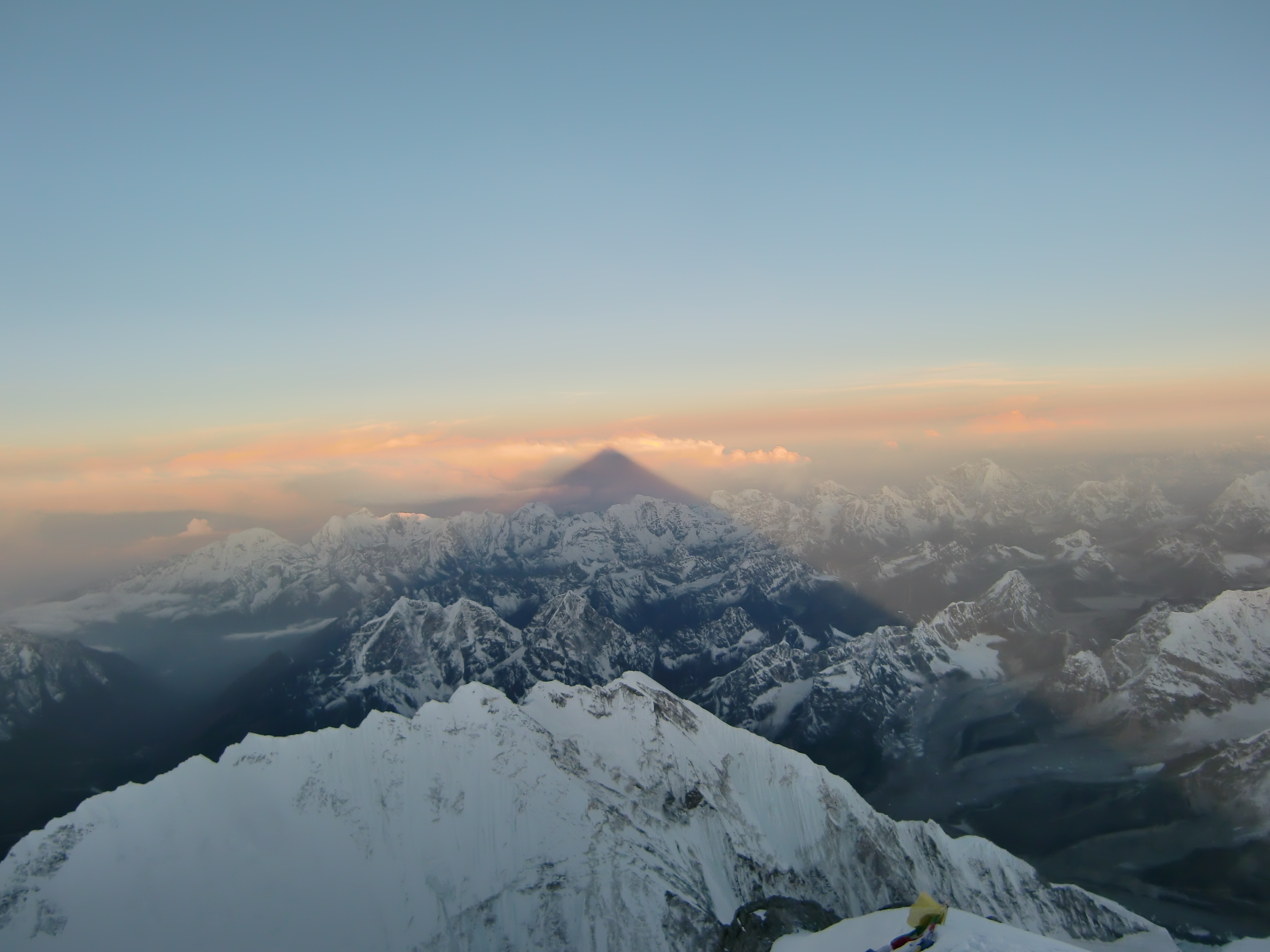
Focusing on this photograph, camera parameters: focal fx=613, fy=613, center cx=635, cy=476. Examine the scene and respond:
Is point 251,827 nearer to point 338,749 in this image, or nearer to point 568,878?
point 338,749

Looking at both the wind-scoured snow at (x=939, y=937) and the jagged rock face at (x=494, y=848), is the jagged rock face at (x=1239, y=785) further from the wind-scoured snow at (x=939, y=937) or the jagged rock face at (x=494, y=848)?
the wind-scoured snow at (x=939, y=937)

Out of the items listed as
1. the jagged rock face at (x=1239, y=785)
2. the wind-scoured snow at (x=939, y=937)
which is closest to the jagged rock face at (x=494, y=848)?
the wind-scoured snow at (x=939, y=937)

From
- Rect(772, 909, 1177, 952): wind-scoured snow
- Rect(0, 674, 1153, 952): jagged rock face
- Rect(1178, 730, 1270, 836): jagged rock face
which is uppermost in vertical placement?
Rect(772, 909, 1177, 952): wind-scoured snow

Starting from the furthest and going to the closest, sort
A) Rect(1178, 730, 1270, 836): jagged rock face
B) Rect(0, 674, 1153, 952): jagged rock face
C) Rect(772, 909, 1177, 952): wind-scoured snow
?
Rect(1178, 730, 1270, 836): jagged rock face, Rect(0, 674, 1153, 952): jagged rock face, Rect(772, 909, 1177, 952): wind-scoured snow

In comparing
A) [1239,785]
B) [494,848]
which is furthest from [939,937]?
[1239,785]

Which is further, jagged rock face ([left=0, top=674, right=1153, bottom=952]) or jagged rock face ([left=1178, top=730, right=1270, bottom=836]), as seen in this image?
jagged rock face ([left=1178, top=730, right=1270, bottom=836])

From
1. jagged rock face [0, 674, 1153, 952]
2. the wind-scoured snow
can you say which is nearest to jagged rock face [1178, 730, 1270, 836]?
jagged rock face [0, 674, 1153, 952]

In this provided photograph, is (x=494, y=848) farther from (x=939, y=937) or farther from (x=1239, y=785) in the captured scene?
(x=1239, y=785)

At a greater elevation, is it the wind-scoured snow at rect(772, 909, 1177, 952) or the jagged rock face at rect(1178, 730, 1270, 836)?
the wind-scoured snow at rect(772, 909, 1177, 952)

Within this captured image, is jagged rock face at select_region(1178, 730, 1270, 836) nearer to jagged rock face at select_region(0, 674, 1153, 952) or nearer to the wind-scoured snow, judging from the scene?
jagged rock face at select_region(0, 674, 1153, 952)
